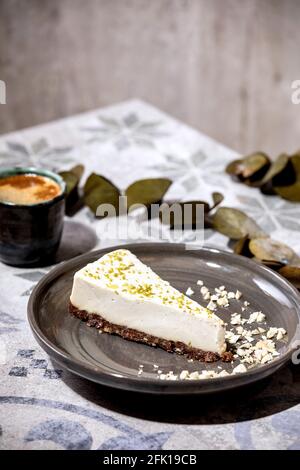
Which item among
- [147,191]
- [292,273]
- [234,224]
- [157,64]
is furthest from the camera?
[157,64]

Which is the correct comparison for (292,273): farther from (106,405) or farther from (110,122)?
(110,122)

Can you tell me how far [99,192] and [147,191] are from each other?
4.0 inches

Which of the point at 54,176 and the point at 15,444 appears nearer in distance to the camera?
the point at 15,444

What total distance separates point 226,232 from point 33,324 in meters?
0.52

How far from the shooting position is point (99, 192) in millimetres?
1599

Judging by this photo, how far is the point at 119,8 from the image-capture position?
10.9ft

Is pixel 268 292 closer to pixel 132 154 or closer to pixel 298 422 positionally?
pixel 298 422

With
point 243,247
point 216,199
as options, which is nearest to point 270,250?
point 243,247

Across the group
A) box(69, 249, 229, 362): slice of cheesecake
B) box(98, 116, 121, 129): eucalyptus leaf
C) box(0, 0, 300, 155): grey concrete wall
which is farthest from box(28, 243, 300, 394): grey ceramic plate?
box(0, 0, 300, 155): grey concrete wall

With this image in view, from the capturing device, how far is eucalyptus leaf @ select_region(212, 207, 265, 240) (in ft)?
4.87

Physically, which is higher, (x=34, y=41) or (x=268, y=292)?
(x=268, y=292)

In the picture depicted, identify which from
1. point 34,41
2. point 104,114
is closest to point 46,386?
point 104,114

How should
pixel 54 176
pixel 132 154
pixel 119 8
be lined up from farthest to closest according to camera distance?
pixel 119 8 < pixel 132 154 < pixel 54 176

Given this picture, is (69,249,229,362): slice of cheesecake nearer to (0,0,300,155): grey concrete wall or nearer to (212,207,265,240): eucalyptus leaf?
(212,207,265,240): eucalyptus leaf
